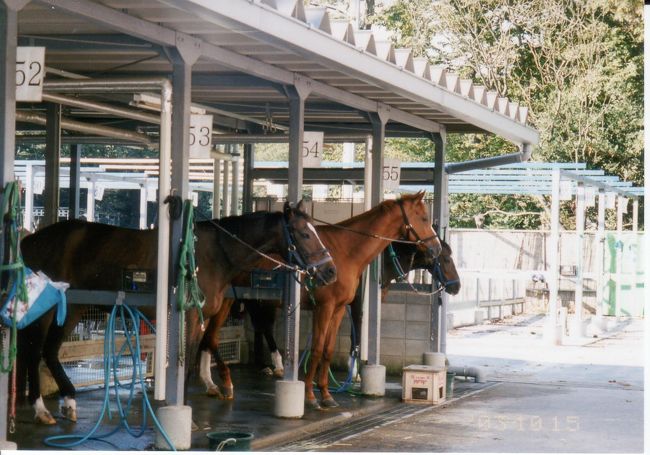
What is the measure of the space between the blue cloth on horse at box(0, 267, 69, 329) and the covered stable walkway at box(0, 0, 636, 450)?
15.1 inches

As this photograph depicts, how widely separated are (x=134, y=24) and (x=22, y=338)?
294 cm

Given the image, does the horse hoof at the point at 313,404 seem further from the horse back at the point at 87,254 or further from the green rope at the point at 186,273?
the green rope at the point at 186,273

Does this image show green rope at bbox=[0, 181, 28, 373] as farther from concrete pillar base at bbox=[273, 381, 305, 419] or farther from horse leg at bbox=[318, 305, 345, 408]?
horse leg at bbox=[318, 305, 345, 408]

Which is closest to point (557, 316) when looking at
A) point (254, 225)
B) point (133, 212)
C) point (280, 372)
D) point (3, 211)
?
point (280, 372)

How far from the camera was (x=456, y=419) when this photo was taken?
32.0 ft

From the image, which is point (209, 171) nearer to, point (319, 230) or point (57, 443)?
point (319, 230)

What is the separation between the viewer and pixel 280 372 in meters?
12.1

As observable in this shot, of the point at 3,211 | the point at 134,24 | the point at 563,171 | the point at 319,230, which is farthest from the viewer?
the point at 563,171

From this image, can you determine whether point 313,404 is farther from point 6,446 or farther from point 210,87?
point 6,446

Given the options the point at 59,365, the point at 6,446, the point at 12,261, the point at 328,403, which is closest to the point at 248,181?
the point at 328,403

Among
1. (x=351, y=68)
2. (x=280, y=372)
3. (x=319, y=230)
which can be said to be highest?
(x=351, y=68)

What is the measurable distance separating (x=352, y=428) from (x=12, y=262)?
4.04 meters

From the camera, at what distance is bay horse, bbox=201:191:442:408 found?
988 cm
